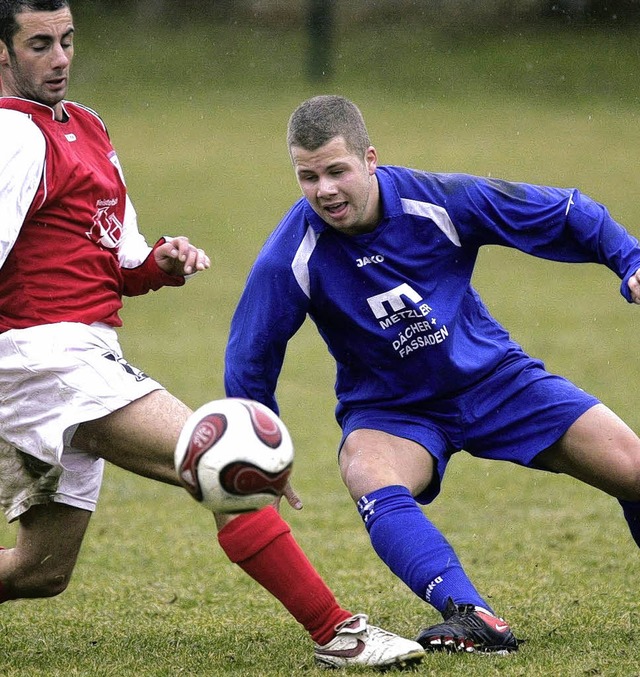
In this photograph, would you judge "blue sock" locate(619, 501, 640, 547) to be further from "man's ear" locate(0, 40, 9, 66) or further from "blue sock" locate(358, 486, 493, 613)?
"man's ear" locate(0, 40, 9, 66)

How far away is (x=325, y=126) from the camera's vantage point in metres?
4.59

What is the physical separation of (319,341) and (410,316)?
1077cm

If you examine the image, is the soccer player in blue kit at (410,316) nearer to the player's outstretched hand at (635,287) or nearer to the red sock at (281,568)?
the player's outstretched hand at (635,287)

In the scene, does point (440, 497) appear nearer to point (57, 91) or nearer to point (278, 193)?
point (57, 91)

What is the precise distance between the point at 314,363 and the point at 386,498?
965cm

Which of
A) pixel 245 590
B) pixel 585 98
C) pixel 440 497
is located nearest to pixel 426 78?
pixel 585 98

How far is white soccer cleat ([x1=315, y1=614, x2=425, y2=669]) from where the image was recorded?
4066mm

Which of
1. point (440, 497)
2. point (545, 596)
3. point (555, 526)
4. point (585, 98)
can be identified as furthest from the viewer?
point (585, 98)

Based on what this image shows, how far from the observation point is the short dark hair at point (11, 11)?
427 cm

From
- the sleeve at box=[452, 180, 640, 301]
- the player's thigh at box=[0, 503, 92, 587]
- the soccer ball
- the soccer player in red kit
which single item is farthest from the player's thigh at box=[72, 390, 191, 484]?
the sleeve at box=[452, 180, 640, 301]

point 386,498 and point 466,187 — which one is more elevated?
point 466,187

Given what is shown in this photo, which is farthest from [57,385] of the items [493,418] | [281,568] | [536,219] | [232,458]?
[536,219]

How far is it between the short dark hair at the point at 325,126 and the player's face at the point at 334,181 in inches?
1.0

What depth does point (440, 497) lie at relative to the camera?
8.67 m
